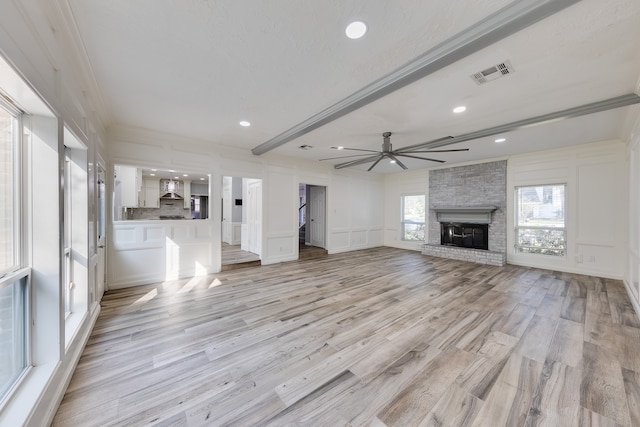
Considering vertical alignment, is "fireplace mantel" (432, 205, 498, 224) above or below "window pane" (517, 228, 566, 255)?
above

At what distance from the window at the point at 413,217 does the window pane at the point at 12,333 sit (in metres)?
8.21

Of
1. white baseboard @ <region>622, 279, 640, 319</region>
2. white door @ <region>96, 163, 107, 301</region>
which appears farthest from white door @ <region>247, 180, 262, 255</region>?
white baseboard @ <region>622, 279, 640, 319</region>

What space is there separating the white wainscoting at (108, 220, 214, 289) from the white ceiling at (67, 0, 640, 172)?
183cm

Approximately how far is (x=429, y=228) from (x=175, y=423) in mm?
7462

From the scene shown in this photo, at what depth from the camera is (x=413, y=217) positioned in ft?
26.3

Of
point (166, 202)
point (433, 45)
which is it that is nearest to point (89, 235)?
→ point (433, 45)

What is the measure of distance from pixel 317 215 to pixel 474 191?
4.56 metres

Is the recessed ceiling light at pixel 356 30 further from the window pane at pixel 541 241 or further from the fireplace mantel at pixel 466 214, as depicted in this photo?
the window pane at pixel 541 241

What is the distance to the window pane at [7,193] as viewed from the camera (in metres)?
1.43

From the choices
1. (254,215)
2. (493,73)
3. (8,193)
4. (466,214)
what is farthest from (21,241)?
(466,214)

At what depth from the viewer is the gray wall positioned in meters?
5.99

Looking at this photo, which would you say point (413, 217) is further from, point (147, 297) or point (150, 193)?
point (150, 193)

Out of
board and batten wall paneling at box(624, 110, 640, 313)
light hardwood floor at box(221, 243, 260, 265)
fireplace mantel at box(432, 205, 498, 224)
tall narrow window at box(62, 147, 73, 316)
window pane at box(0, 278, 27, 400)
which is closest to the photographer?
window pane at box(0, 278, 27, 400)

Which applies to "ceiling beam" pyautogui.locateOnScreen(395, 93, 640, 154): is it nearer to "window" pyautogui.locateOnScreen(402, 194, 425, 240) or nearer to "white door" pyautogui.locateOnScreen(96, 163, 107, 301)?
"window" pyautogui.locateOnScreen(402, 194, 425, 240)
